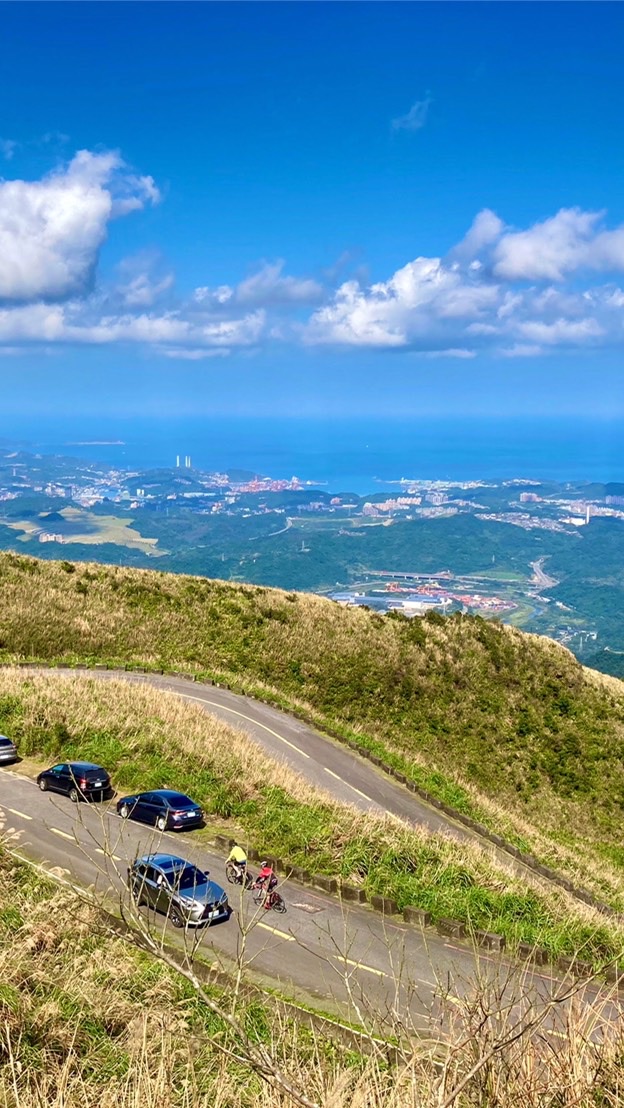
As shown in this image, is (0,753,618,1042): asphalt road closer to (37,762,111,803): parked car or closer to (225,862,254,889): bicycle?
(225,862,254,889): bicycle

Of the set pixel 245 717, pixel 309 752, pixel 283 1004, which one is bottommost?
pixel 309 752

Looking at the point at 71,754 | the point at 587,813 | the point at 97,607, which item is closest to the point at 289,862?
the point at 71,754

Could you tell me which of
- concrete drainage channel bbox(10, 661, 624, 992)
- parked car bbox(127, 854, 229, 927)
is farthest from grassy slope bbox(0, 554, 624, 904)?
parked car bbox(127, 854, 229, 927)

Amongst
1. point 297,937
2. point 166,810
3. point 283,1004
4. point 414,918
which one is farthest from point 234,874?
point 283,1004

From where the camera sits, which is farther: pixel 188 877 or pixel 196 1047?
pixel 188 877

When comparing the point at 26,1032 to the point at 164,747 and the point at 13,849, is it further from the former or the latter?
the point at 164,747

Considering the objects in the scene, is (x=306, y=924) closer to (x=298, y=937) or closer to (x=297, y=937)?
(x=298, y=937)
